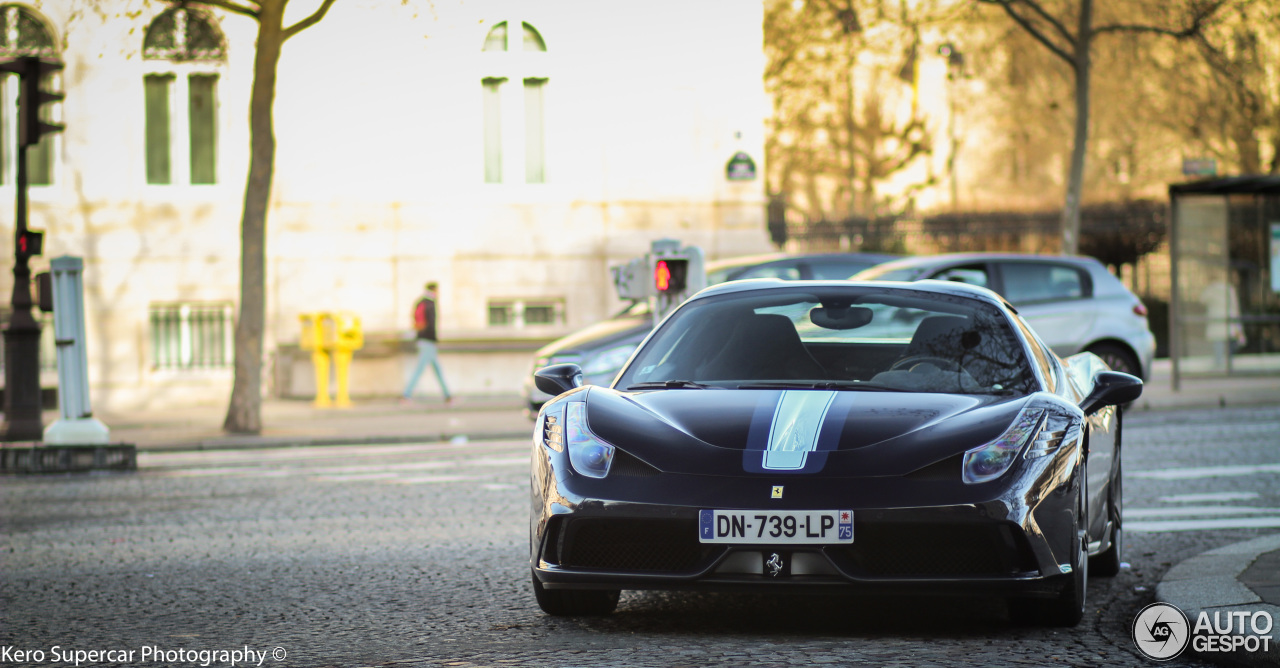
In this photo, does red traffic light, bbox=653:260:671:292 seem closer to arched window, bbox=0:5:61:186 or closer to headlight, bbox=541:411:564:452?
headlight, bbox=541:411:564:452

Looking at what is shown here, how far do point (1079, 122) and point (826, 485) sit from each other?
62.9 ft

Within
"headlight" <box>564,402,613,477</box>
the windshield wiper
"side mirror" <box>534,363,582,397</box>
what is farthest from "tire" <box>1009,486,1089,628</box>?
"side mirror" <box>534,363,582,397</box>

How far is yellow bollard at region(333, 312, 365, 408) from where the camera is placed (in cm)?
2291

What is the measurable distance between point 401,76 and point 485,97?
4.87 feet

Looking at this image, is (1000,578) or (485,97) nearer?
(1000,578)

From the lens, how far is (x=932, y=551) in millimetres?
5070

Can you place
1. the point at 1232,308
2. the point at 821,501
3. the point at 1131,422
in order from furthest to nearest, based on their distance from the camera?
1. the point at 1232,308
2. the point at 1131,422
3. the point at 821,501

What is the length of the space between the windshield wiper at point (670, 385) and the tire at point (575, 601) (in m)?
0.77

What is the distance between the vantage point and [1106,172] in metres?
42.0

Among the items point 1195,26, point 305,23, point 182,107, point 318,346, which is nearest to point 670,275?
point 305,23

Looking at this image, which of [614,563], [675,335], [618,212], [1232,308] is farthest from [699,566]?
[618,212]

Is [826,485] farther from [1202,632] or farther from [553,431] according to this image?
[1202,632]

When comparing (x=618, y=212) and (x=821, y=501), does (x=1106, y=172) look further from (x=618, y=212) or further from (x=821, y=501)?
(x=821, y=501)

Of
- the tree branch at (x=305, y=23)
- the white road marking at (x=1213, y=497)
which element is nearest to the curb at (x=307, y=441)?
the tree branch at (x=305, y=23)
